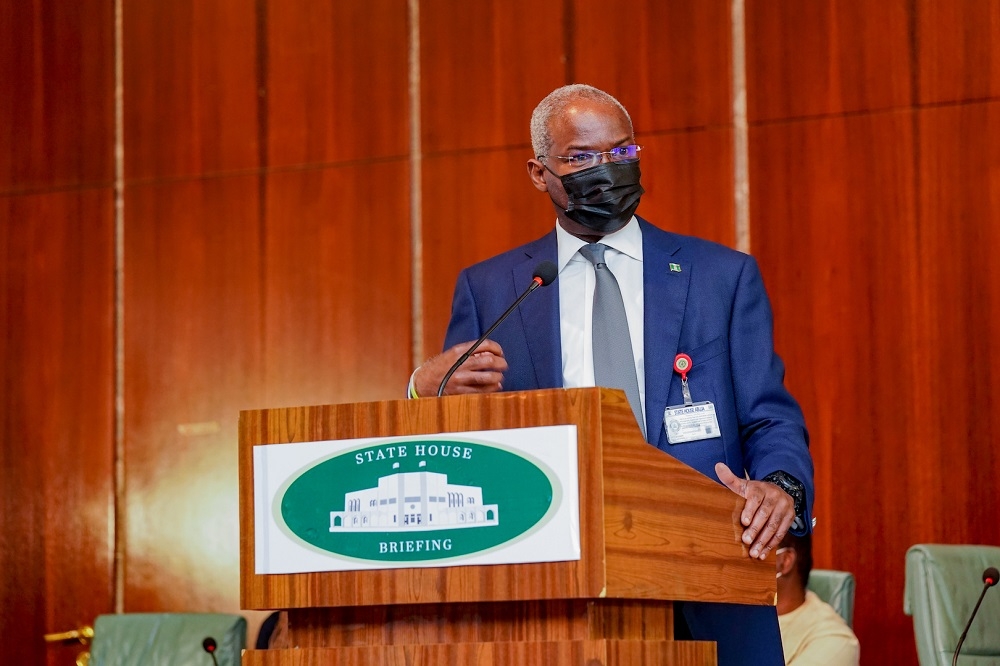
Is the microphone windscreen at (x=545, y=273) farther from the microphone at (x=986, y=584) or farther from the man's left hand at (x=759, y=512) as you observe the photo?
the microphone at (x=986, y=584)

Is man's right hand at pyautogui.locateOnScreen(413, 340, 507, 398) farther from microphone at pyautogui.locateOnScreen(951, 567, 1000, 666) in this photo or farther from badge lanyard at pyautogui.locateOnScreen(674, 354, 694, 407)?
microphone at pyautogui.locateOnScreen(951, 567, 1000, 666)

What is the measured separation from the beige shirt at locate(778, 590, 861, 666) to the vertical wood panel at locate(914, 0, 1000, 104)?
183 centimetres

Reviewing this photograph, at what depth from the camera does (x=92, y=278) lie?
568cm

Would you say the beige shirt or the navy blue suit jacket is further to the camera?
the beige shirt

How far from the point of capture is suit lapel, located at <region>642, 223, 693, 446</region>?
242cm

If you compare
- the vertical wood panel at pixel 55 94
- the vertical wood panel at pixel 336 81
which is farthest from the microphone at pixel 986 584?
the vertical wood panel at pixel 55 94

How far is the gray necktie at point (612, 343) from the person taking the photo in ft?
8.03

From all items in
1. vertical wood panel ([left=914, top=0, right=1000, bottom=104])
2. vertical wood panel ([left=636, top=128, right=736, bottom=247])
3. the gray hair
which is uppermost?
vertical wood panel ([left=914, top=0, right=1000, bottom=104])

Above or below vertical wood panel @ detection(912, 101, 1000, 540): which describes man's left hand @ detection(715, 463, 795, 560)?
below

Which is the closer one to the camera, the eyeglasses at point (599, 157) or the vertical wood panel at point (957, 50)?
the eyeglasses at point (599, 157)

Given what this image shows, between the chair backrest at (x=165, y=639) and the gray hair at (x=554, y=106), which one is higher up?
the gray hair at (x=554, y=106)

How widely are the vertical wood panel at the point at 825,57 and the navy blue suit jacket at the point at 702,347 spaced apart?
2.30m

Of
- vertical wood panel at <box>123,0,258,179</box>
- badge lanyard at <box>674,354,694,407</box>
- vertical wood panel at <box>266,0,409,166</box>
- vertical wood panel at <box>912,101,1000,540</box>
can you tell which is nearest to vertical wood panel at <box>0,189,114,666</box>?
vertical wood panel at <box>123,0,258,179</box>

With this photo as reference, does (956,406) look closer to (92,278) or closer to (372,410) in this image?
(372,410)
